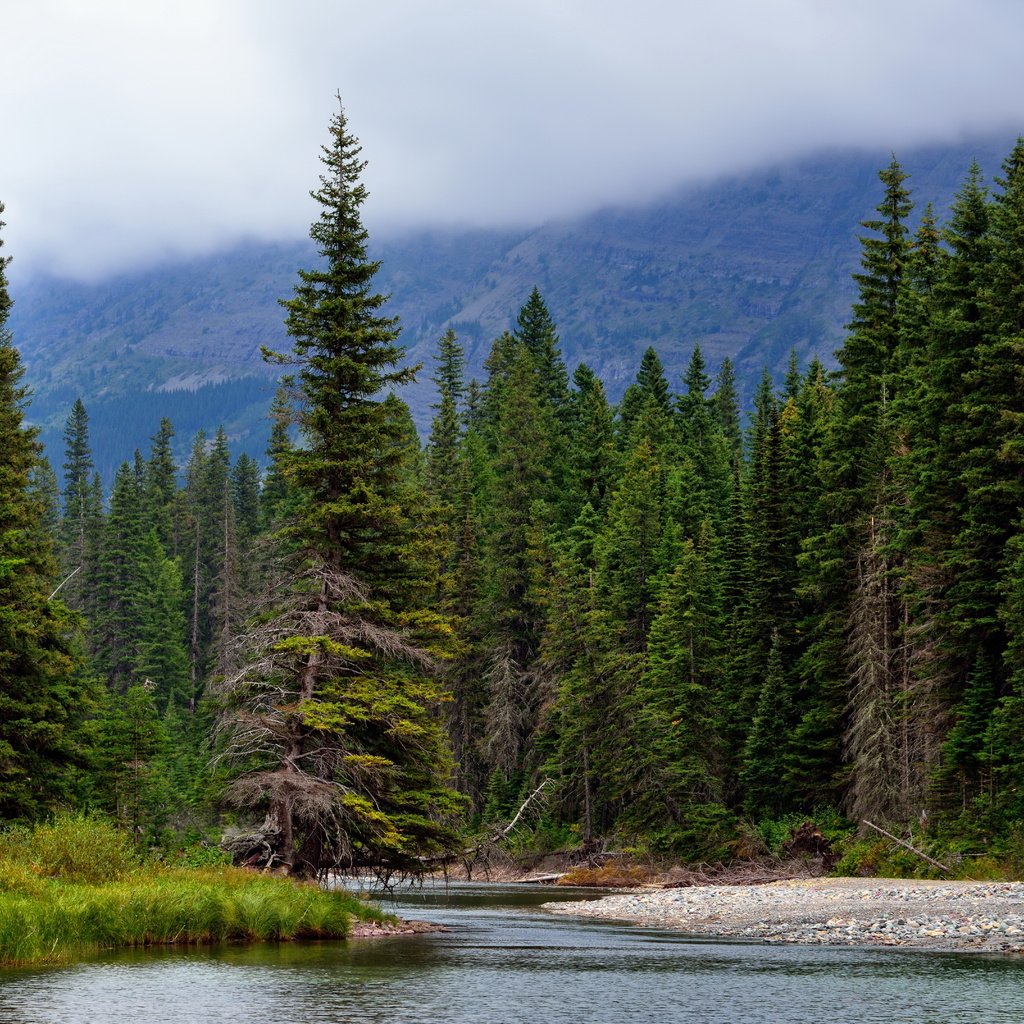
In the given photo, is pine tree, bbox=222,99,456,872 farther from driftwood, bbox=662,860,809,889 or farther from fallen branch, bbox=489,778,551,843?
driftwood, bbox=662,860,809,889

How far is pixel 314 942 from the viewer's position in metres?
30.1

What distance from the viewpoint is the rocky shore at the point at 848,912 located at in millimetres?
30266

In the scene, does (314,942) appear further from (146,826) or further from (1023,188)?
(1023,188)

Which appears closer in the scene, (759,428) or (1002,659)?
(1002,659)

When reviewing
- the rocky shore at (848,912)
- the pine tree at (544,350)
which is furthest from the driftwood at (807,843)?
the pine tree at (544,350)

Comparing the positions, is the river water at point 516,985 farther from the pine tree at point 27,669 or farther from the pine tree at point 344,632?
the pine tree at point 27,669

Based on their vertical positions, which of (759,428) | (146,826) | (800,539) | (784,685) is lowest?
(146,826)

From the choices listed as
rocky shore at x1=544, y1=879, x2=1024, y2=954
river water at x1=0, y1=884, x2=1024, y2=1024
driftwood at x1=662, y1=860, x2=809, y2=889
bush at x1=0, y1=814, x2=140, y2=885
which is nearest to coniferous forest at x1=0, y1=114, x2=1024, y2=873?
driftwood at x1=662, y1=860, x2=809, y2=889

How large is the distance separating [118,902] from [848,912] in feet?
64.0

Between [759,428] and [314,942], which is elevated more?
[759,428]

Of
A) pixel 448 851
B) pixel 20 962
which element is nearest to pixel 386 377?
pixel 448 851

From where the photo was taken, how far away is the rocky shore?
30266 mm

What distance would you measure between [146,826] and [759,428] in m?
46.7

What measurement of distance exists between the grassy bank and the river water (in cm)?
71
